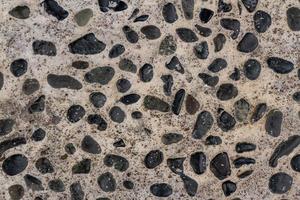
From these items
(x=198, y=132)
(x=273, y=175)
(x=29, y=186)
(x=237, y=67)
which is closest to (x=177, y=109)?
(x=198, y=132)

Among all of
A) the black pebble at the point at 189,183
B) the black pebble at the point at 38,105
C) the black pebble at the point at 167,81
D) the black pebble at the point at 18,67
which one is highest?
the black pebble at the point at 167,81

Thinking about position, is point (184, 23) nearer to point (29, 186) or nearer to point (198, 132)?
point (198, 132)

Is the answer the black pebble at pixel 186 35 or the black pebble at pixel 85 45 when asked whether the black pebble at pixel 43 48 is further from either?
the black pebble at pixel 186 35

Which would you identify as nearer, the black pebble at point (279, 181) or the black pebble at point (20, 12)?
the black pebble at point (20, 12)

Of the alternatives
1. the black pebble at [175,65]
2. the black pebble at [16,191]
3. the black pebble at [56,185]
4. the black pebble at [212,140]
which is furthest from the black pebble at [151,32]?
the black pebble at [16,191]

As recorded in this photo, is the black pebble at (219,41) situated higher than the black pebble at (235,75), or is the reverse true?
the black pebble at (219,41)

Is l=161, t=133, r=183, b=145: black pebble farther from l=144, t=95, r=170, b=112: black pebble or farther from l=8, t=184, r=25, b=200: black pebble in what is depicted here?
l=8, t=184, r=25, b=200: black pebble

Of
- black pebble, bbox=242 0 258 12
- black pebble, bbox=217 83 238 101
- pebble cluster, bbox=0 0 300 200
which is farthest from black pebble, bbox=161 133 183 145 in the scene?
black pebble, bbox=242 0 258 12
